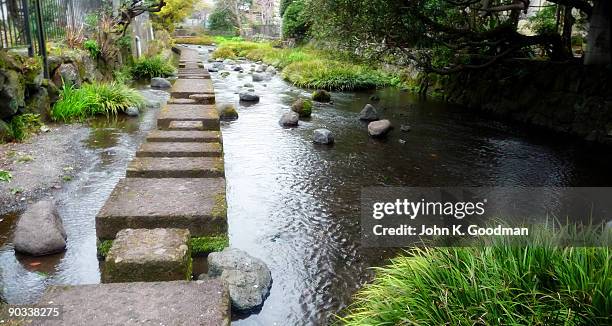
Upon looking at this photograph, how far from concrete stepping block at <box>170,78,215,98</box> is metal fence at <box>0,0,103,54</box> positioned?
110 inches

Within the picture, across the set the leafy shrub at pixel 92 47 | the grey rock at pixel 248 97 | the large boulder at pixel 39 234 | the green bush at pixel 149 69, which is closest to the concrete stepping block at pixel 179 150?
the large boulder at pixel 39 234

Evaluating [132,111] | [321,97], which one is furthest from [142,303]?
[321,97]

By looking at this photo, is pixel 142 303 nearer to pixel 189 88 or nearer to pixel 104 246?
pixel 104 246

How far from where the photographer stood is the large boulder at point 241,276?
12.2 ft

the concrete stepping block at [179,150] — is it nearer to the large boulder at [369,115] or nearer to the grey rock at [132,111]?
the grey rock at [132,111]

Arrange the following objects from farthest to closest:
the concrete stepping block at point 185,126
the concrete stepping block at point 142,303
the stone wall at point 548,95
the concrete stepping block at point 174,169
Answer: the stone wall at point 548,95, the concrete stepping block at point 185,126, the concrete stepping block at point 174,169, the concrete stepping block at point 142,303

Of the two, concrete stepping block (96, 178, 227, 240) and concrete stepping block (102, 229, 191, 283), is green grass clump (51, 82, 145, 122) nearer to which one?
concrete stepping block (96, 178, 227, 240)

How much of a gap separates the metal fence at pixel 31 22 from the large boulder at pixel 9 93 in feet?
2.70

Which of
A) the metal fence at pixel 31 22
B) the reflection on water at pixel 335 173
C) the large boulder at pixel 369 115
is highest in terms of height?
the metal fence at pixel 31 22

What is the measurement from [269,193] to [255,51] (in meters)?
27.0

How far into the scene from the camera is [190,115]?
7.41 meters

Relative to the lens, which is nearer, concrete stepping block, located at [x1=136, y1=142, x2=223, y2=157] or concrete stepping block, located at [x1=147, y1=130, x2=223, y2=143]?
concrete stepping block, located at [x1=136, y1=142, x2=223, y2=157]

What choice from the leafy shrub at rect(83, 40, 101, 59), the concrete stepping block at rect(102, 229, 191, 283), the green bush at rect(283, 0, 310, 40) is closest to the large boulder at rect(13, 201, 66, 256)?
the concrete stepping block at rect(102, 229, 191, 283)

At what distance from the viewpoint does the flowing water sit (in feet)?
13.6
